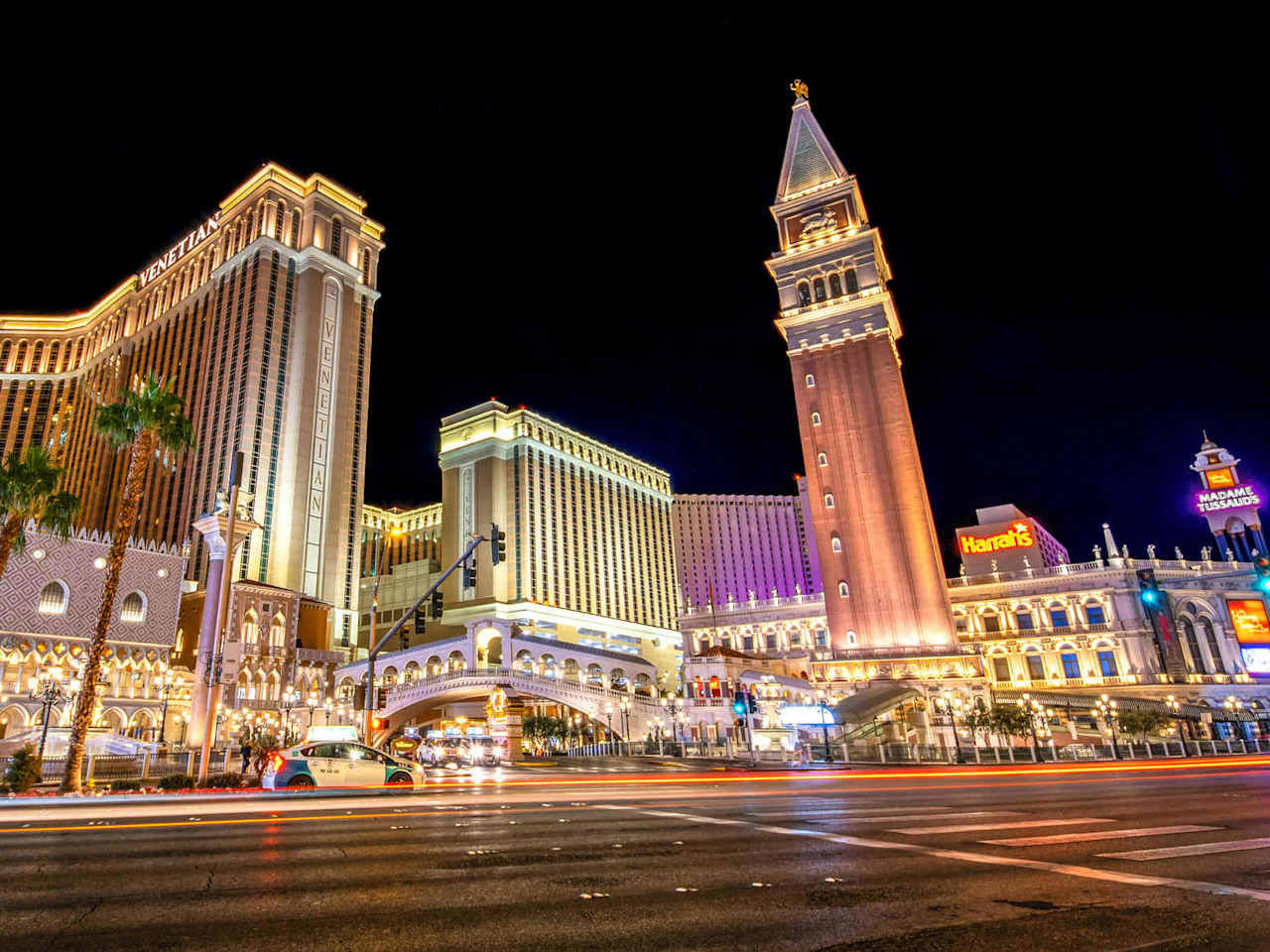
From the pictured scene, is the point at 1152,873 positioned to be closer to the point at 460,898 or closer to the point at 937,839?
the point at 937,839

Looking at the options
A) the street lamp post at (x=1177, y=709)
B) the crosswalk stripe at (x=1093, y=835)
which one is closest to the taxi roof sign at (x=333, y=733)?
the crosswalk stripe at (x=1093, y=835)

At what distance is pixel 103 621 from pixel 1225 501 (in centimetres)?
9719

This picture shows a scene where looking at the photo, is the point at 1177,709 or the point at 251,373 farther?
the point at 251,373

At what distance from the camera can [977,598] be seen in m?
74.5

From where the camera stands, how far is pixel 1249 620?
66.6 m

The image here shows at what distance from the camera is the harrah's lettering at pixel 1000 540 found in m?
80.7

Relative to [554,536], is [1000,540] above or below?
below

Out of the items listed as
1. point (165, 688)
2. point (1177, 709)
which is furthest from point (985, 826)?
point (165, 688)

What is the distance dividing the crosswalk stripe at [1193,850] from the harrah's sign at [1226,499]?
86871mm

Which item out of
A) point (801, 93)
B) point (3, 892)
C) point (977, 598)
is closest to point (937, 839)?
point (3, 892)

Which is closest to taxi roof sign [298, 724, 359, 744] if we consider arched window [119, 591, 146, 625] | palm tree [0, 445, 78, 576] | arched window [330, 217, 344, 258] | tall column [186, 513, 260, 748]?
tall column [186, 513, 260, 748]

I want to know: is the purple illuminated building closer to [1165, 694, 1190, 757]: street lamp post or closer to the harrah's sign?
the harrah's sign

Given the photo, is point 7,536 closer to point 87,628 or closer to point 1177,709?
point 87,628

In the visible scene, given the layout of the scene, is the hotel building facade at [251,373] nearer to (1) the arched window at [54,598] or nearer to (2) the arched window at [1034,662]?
(1) the arched window at [54,598]
